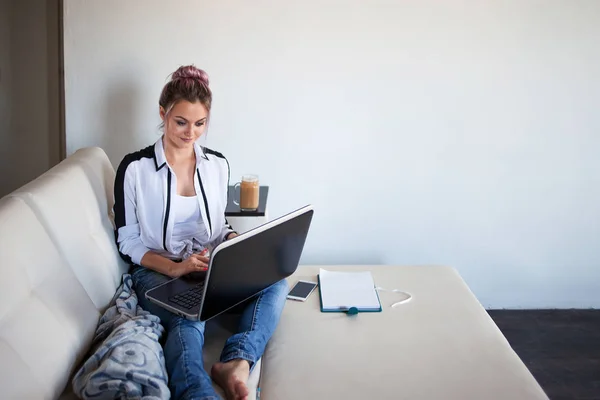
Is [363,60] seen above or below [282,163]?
above

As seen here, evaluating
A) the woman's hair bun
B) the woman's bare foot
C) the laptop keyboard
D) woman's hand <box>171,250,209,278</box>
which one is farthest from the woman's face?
the woman's bare foot

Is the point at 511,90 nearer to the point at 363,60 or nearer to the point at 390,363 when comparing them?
the point at 363,60

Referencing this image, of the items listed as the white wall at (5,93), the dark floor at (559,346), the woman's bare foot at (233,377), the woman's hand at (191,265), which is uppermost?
the white wall at (5,93)

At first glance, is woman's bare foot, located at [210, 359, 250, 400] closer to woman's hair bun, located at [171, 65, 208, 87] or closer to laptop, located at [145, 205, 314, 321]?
laptop, located at [145, 205, 314, 321]

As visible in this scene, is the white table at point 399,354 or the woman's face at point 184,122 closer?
the white table at point 399,354

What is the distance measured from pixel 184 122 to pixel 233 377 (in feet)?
3.00

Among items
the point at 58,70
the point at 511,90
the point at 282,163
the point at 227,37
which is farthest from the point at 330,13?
the point at 58,70

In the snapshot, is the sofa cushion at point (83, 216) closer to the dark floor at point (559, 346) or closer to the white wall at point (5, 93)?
the white wall at point (5, 93)

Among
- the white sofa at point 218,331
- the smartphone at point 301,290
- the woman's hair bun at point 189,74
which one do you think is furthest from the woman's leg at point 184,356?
the woman's hair bun at point 189,74

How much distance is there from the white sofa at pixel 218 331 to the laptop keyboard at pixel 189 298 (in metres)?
0.13

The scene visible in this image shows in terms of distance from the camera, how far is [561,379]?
2.36 meters

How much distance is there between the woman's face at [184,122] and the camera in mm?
2070

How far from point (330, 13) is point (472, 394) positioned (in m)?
1.66

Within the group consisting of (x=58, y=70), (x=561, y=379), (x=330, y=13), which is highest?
(x=330, y=13)
